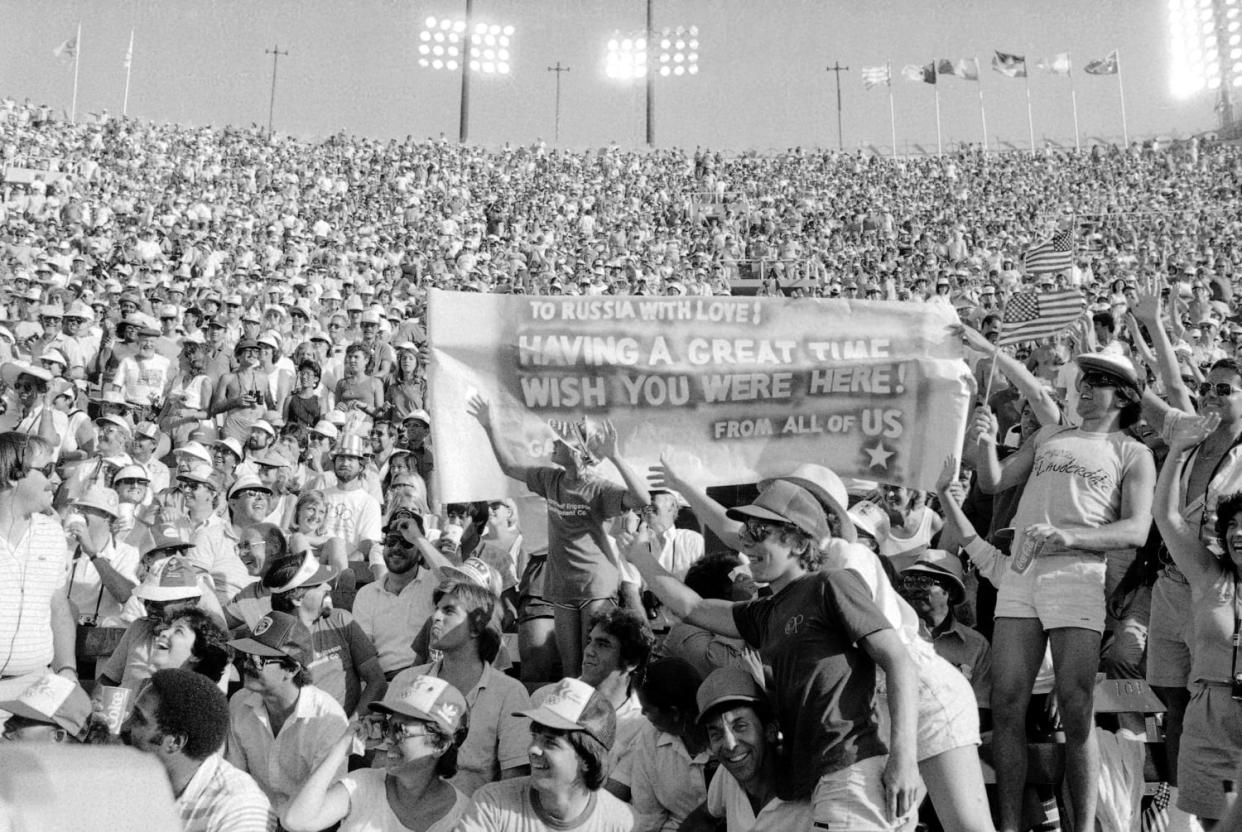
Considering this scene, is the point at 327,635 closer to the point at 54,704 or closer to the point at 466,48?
the point at 54,704

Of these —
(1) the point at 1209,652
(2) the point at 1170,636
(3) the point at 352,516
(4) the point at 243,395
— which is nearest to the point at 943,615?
(2) the point at 1170,636

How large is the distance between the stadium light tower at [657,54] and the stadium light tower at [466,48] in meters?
4.24

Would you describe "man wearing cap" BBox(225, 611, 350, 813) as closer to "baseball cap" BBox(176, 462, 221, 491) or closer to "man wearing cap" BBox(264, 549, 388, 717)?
"man wearing cap" BBox(264, 549, 388, 717)

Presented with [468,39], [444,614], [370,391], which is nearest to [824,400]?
[444,614]

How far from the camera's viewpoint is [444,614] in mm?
5004

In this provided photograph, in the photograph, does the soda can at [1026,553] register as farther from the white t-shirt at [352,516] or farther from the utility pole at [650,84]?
the utility pole at [650,84]

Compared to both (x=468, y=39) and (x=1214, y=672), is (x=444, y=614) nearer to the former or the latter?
(x=1214, y=672)

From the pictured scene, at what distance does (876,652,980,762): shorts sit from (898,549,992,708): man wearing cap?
1409mm

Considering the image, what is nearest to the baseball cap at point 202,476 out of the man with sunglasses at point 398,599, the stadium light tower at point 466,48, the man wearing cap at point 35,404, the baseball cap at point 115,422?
the baseball cap at point 115,422

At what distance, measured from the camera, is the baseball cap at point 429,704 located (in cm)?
421

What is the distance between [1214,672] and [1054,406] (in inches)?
50.8

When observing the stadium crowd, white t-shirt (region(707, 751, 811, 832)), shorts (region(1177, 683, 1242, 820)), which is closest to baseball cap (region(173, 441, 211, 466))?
the stadium crowd

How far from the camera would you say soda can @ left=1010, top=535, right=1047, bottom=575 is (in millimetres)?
4105

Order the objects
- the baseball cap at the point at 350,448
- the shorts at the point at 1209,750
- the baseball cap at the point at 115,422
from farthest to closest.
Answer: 1. the baseball cap at the point at 115,422
2. the baseball cap at the point at 350,448
3. the shorts at the point at 1209,750
